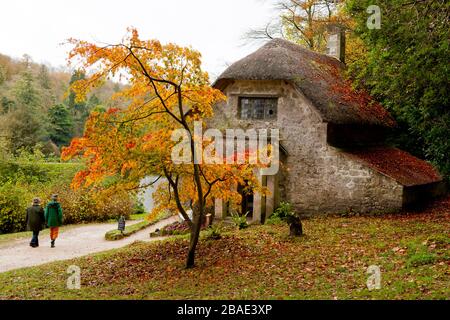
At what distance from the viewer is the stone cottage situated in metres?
15.0

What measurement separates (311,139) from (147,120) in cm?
790

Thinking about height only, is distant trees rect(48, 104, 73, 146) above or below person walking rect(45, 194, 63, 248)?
above

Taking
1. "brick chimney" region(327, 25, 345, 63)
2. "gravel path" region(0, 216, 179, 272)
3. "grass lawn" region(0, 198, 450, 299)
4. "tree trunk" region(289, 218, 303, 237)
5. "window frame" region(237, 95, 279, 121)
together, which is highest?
"brick chimney" region(327, 25, 345, 63)

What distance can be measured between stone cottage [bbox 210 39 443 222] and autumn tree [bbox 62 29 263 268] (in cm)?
628

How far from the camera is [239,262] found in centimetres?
1002

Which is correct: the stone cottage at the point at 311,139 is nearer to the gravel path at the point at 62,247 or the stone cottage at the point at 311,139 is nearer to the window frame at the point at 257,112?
the window frame at the point at 257,112

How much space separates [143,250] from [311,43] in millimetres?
19505

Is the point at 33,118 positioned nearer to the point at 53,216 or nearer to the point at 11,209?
the point at 11,209

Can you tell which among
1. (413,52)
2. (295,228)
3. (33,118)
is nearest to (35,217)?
(295,228)

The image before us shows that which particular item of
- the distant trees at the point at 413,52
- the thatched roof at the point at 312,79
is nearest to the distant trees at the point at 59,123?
the thatched roof at the point at 312,79

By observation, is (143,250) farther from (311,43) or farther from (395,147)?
(311,43)

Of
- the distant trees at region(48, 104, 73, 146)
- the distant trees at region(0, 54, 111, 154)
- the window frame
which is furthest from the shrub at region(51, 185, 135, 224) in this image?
the distant trees at region(48, 104, 73, 146)

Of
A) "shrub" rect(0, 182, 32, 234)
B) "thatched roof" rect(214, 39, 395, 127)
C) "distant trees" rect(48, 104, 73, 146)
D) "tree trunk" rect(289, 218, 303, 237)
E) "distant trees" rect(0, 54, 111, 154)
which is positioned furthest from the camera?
"distant trees" rect(48, 104, 73, 146)

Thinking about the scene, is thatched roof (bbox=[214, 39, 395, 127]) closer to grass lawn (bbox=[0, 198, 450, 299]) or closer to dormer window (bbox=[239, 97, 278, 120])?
dormer window (bbox=[239, 97, 278, 120])
